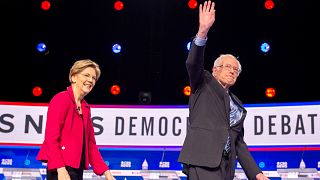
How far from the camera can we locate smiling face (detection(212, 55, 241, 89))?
319 centimetres

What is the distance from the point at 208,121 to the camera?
9.80ft

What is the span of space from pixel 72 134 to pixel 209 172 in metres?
0.82

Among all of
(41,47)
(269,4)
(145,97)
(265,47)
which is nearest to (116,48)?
(145,97)

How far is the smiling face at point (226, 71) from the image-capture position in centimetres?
319

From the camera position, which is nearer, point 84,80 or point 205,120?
point 205,120

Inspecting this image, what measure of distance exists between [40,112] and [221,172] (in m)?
3.14

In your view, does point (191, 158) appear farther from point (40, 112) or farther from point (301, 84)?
point (301, 84)

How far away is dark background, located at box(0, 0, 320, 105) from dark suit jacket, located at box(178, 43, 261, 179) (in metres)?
3.67

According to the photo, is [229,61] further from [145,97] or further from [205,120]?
[145,97]

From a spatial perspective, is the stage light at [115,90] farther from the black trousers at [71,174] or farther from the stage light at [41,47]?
the black trousers at [71,174]

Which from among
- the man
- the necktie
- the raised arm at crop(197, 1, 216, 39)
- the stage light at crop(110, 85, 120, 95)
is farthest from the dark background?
the raised arm at crop(197, 1, 216, 39)

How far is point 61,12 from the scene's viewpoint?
700 cm

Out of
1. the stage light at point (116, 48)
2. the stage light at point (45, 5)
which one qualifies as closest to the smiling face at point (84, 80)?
the stage light at point (116, 48)

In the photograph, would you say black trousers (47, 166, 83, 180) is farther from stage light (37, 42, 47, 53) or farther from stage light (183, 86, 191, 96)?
stage light (37, 42, 47, 53)
